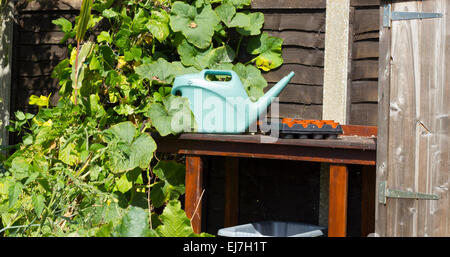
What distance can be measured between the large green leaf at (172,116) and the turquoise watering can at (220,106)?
0.05m

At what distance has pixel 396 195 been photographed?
269 centimetres

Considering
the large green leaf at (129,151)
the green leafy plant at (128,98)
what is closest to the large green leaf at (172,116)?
the green leafy plant at (128,98)

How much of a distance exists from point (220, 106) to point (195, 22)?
2.46 ft

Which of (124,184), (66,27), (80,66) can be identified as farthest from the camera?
(66,27)

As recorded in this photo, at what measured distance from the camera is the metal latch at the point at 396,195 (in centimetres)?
264

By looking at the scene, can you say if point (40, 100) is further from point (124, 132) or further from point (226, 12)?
point (226, 12)

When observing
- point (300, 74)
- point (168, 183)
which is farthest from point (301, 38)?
point (168, 183)

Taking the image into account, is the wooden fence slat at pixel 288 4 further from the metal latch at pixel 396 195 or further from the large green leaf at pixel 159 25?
the metal latch at pixel 396 195

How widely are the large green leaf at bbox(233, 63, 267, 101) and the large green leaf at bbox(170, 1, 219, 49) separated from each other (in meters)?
0.27

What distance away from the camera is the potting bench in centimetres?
288

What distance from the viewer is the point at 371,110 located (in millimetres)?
3508

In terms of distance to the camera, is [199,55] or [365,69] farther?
[199,55]

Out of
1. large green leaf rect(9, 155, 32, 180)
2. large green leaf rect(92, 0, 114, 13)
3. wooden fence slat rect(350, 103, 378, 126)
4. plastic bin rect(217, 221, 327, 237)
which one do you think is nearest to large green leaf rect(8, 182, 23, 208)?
large green leaf rect(9, 155, 32, 180)

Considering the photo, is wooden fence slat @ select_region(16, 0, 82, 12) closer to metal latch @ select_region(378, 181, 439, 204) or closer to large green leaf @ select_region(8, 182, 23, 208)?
large green leaf @ select_region(8, 182, 23, 208)
